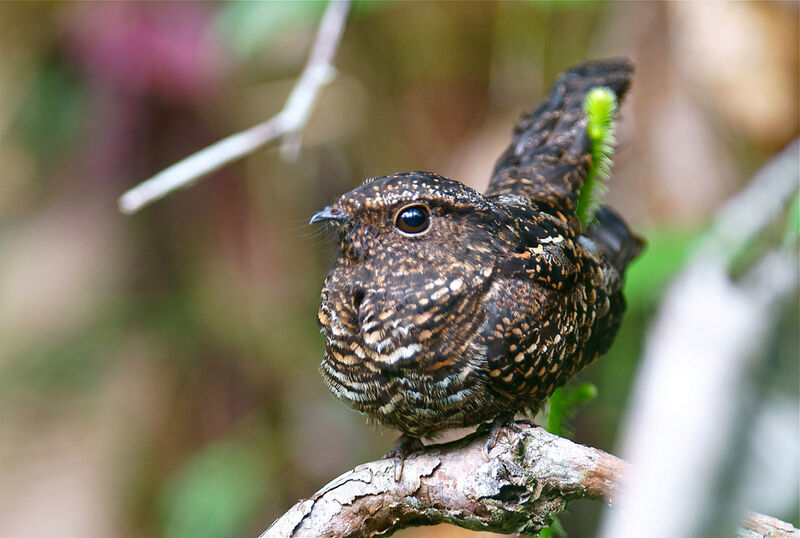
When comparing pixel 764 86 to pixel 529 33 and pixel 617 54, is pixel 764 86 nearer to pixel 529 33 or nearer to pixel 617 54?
pixel 617 54

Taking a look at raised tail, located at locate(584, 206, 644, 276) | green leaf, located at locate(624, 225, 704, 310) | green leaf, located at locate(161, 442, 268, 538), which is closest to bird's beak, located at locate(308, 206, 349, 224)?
raised tail, located at locate(584, 206, 644, 276)

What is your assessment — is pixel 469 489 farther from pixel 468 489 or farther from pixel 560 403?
pixel 560 403

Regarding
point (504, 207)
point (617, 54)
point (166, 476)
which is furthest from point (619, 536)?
point (166, 476)

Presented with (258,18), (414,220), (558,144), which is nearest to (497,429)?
(414,220)

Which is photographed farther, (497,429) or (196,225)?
(196,225)

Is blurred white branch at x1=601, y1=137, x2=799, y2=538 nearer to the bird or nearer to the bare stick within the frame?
the bare stick
